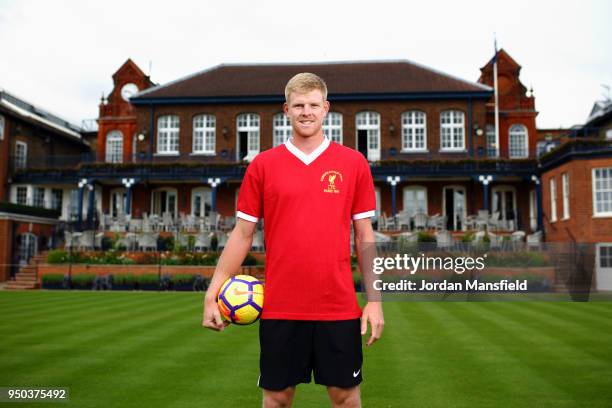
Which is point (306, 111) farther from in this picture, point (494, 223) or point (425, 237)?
point (494, 223)

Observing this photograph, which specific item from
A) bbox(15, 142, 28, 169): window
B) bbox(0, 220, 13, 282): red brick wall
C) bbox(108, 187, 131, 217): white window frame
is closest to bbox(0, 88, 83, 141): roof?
bbox(15, 142, 28, 169): window

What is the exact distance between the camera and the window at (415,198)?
30.2 m

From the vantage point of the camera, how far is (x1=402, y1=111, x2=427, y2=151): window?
31.0m

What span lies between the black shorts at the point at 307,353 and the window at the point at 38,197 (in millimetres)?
33564

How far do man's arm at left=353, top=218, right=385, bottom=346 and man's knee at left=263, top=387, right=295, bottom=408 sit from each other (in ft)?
1.72

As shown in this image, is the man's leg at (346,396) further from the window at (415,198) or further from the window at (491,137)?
the window at (491,137)

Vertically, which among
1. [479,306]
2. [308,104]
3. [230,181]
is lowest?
[479,306]

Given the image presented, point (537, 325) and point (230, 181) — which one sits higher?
point (230, 181)

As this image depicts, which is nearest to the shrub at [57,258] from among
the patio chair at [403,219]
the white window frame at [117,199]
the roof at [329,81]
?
the white window frame at [117,199]

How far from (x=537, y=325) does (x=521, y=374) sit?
13.6ft

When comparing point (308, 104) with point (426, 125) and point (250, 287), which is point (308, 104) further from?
point (426, 125)

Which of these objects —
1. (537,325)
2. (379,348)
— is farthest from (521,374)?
(537,325)

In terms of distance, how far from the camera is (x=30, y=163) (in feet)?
110

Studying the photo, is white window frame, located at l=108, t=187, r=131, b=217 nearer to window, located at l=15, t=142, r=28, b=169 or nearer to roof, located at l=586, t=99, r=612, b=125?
window, located at l=15, t=142, r=28, b=169
